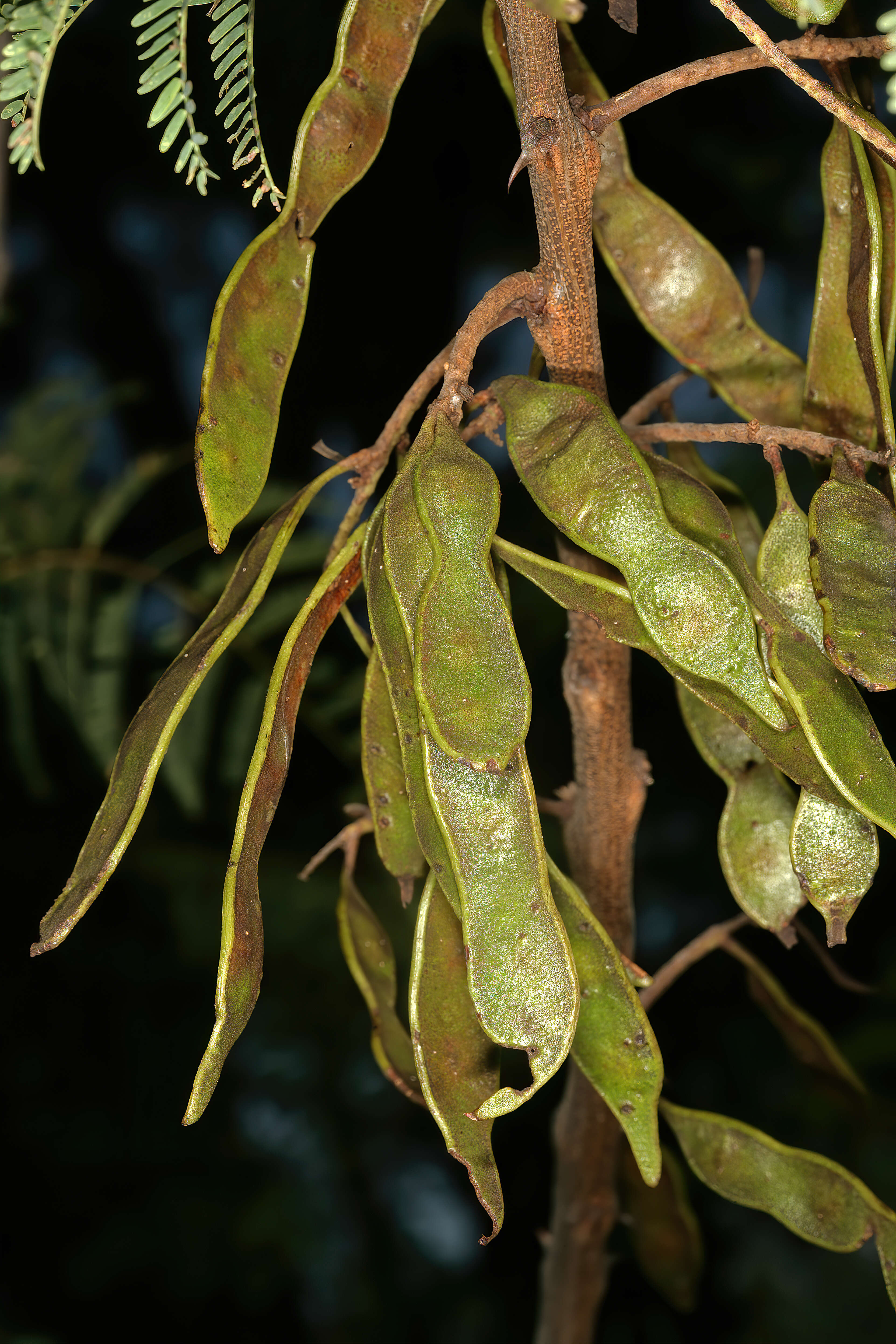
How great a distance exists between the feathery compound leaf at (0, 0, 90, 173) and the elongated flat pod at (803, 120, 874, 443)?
1.02 ft

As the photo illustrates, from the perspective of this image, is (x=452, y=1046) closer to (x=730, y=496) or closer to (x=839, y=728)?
(x=839, y=728)

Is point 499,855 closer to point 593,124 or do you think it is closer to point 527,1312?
point 593,124

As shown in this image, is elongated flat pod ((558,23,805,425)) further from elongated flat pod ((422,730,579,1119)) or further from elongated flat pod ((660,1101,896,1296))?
elongated flat pod ((660,1101,896,1296))

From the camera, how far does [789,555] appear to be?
0.46m

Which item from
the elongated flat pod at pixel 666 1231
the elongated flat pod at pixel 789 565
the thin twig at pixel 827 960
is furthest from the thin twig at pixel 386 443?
the elongated flat pod at pixel 666 1231

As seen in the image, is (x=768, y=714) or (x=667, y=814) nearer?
(x=768, y=714)

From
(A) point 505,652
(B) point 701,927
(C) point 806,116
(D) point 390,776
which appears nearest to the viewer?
(A) point 505,652

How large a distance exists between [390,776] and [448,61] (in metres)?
0.75

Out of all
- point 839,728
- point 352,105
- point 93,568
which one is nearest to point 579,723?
point 839,728

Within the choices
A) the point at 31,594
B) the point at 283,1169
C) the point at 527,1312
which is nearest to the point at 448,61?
the point at 31,594

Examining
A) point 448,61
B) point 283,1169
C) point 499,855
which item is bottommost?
point 283,1169

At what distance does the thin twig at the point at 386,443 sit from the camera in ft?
1.59

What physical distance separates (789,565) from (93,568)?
72 centimetres

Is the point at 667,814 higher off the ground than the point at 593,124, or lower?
lower
